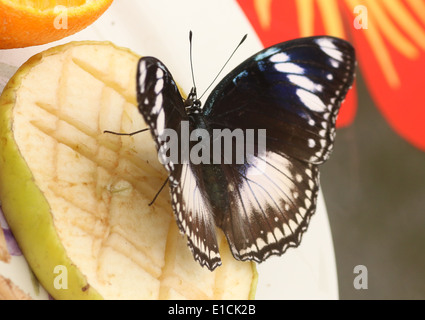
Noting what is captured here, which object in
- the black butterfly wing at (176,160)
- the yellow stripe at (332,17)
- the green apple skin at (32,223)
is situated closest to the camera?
the black butterfly wing at (176,160)

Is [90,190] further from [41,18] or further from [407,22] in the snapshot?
[407,22]

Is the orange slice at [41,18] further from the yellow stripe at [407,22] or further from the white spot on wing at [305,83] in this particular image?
the yellow stripe at [407,22]

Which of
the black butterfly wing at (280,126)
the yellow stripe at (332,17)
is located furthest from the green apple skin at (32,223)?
the yellow stripe at (332,17)

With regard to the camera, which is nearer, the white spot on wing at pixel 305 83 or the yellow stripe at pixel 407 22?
the white spot on wing at pixel 305 83

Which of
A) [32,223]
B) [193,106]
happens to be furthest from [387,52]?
[32,223]
